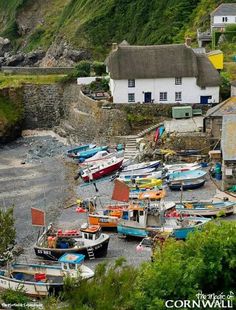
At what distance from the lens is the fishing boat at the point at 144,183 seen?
45312 millimetres

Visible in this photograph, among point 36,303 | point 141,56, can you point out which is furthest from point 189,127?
point 36,303

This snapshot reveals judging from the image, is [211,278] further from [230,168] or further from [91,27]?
[91,27]

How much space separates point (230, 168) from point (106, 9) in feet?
214

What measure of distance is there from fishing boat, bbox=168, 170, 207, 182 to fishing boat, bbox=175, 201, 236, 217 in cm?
470

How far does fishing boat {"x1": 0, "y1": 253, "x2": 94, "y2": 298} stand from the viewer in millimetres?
29797

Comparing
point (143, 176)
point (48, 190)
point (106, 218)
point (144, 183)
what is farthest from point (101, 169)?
point (106, 218)

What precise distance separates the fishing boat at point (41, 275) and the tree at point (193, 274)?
23.4ft

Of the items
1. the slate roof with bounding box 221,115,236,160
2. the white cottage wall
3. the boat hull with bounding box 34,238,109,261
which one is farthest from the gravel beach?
the white cottage wall

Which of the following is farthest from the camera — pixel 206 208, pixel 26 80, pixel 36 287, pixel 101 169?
pixel 26 80

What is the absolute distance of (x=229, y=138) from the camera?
1741 inches

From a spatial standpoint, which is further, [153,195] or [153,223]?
[153,195]

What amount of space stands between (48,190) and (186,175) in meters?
9.65

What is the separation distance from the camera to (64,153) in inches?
2286

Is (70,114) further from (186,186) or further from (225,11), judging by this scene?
(225,11)
